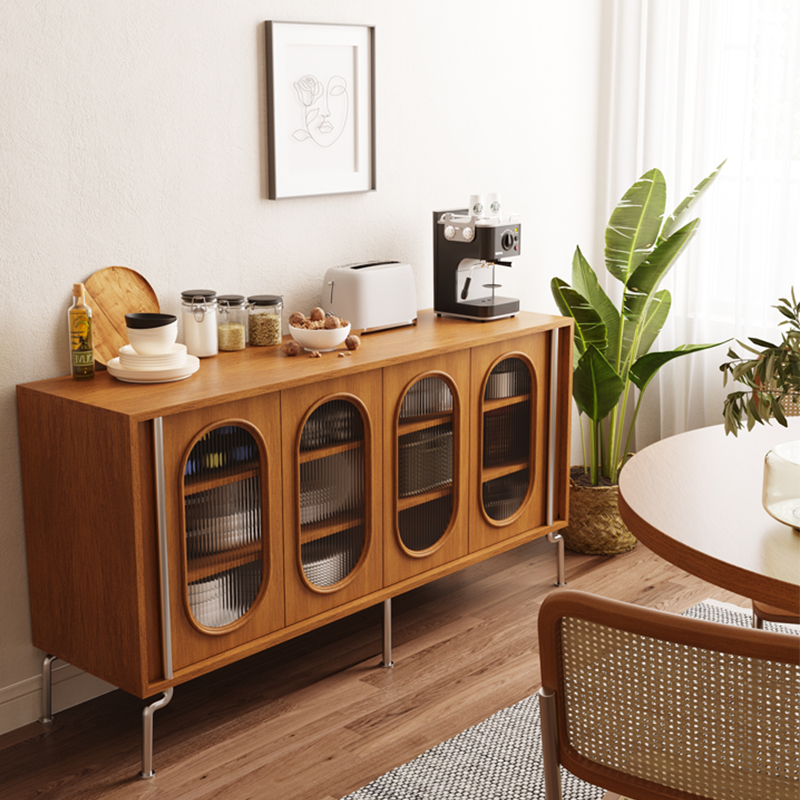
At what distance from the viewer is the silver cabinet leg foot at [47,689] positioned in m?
2.72

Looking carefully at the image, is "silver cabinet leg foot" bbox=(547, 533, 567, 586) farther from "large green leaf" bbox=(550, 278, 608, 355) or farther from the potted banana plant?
"large green leaf" bbox=(550, 278, 608, 355)

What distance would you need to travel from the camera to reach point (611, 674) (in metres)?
1.44

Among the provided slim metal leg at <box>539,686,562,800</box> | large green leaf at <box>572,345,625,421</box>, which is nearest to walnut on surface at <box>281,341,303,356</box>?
large green leaf at <box>572,345,625,421</box>

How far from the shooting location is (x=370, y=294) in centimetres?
312

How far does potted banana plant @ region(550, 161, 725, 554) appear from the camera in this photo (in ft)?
12.0

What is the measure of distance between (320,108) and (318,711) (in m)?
1.83

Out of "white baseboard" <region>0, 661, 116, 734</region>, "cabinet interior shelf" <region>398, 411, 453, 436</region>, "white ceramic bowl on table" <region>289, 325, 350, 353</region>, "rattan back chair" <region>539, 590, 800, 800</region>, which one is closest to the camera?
"rattan back chair" <region>539, 590, 800, 800</region>

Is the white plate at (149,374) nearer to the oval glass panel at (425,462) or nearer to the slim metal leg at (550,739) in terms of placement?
the oval glass panel at (425,462)

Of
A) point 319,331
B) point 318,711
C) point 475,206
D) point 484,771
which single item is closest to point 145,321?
point 319,331

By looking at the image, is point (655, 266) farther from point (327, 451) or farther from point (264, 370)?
point (264, 370)

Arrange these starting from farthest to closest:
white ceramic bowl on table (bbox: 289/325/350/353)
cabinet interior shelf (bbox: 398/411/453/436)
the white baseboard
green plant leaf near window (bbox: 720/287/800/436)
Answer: cabinet interior shelf (bbox: 398/411/453/436), white ceramic bowl on table (bbox: 289/325/350/353), the white baseboard, green plant leaf near window (bbox: 720/287/800/436)

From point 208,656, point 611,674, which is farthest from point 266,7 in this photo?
point 611,674

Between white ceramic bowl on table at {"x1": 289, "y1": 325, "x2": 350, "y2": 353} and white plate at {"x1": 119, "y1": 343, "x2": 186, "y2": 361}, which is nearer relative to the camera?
white plate at {"x1": 119, "y1": 343, "x2": 186, "y2": 361}

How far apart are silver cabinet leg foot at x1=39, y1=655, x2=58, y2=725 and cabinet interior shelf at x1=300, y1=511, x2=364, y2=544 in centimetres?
75
